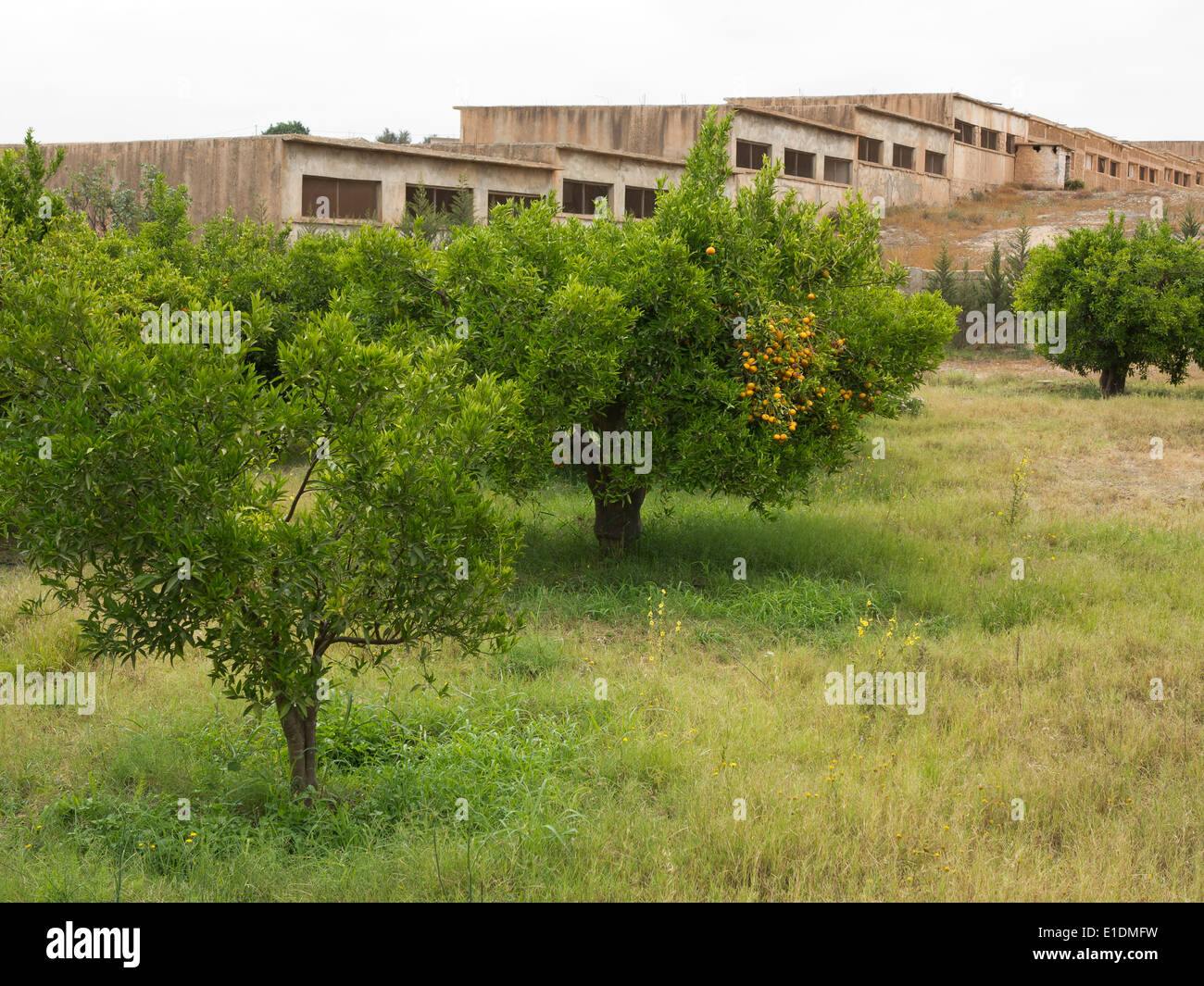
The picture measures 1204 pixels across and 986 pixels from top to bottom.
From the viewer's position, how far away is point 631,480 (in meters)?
10.4

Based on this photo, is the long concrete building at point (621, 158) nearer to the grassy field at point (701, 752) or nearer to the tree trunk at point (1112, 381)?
the grassy field at point (701, 752)

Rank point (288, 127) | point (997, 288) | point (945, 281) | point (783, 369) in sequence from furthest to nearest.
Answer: point (288, 127) → point (997, 288) → point (945, 281) → point (783, 369)

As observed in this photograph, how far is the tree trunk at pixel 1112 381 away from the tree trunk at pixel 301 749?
Result: 20.5 metres

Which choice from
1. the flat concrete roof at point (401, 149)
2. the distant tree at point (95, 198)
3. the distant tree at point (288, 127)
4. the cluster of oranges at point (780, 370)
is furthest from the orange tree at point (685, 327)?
the distant tree at point (288, 127)

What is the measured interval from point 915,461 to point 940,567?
18.2ft

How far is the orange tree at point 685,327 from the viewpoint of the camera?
392 inches

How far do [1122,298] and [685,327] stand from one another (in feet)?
46.4

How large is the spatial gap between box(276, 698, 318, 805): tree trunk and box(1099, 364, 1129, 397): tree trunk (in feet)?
67.3

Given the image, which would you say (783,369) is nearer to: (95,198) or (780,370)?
(780,370)

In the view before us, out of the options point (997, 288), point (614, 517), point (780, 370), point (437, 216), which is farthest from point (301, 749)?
point (997, 288)

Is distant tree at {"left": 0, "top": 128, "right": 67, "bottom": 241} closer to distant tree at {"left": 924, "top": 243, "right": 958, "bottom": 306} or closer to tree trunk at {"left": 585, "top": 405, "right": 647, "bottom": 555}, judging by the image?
tree trunk at {"left": 585, "top": 405, "right": 647, "bottom": 555}

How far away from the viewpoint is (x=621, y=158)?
34844 mm

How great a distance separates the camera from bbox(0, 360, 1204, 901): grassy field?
498 centimetres

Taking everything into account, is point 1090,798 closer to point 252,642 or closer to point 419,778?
point 419,778
